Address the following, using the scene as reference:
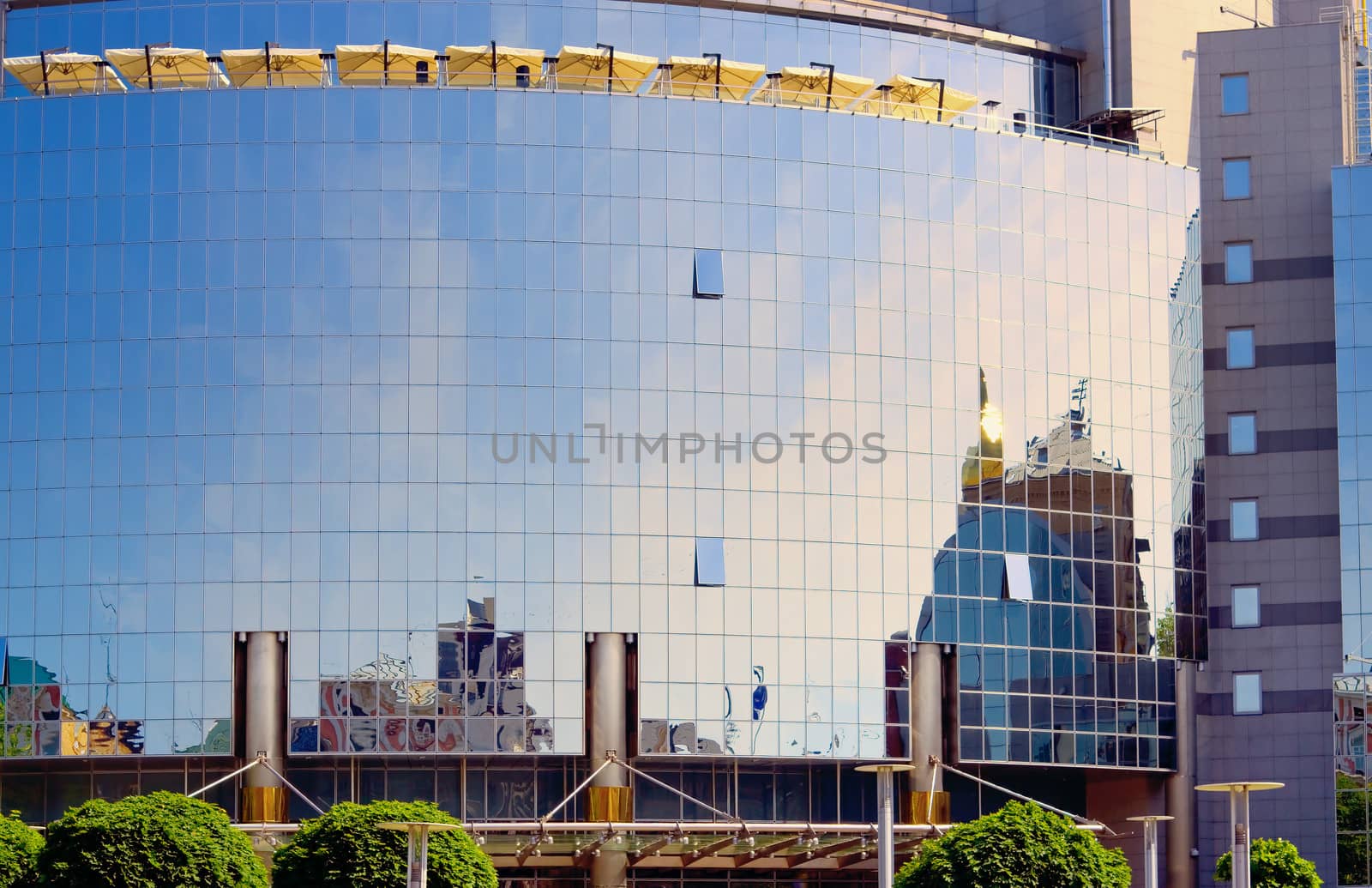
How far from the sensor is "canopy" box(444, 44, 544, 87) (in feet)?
250

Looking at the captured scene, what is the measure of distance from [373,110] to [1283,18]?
139 feet

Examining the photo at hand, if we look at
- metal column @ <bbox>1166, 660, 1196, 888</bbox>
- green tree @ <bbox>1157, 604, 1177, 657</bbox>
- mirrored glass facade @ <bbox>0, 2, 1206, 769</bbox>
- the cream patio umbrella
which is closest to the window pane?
mirrored glass facade @ <bbox>0, 2, 1206, 769</bbox>

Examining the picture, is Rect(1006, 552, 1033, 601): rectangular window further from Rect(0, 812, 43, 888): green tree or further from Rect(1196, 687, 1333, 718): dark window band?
Rect(0, 812, 43, 888): green tree

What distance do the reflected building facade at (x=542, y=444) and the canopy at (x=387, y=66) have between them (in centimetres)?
40

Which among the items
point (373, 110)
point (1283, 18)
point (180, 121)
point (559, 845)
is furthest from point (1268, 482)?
point (180, 121)

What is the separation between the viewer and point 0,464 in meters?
73.5

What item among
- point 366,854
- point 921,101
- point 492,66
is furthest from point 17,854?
point 921,101

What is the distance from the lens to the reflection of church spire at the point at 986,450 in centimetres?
7625

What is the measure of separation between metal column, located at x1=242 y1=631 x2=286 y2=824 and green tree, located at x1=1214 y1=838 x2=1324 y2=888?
32045mm

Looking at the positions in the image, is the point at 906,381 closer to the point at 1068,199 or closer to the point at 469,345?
the point at 1068,199

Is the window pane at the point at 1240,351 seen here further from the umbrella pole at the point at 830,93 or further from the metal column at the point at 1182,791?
the umbrella pole at the point at 830,93

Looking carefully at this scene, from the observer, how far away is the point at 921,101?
8044 centimetres

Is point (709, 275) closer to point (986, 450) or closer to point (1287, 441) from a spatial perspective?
point (986, 450)

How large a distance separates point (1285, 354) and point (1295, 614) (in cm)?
1051
